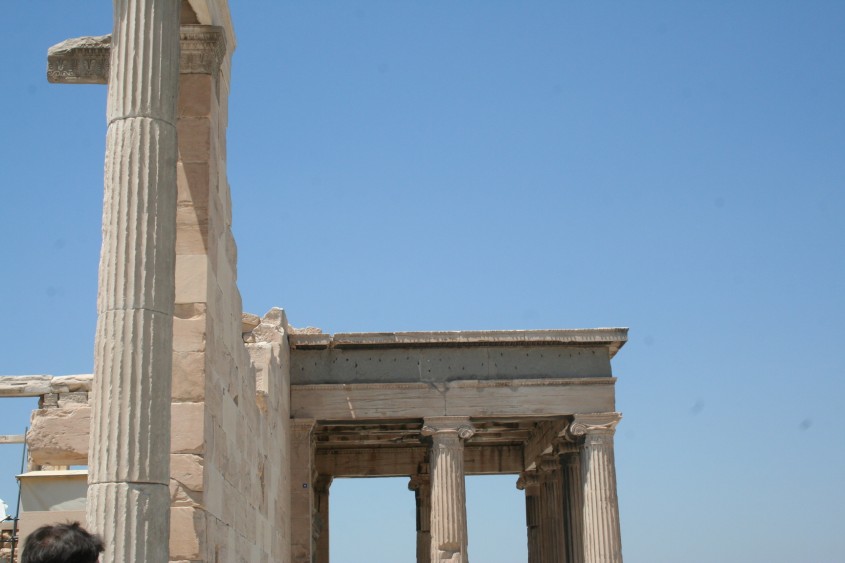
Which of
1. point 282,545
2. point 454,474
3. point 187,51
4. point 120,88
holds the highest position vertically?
point 187,51

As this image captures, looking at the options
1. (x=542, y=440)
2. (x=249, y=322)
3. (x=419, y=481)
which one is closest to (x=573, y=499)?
(x=542, y=440)

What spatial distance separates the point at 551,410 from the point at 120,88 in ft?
41.6

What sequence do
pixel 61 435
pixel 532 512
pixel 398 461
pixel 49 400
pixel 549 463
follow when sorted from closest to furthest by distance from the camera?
pixel 61 435 → pixel 49 400 → pixel 549 463 → pixel 532 512 → pixel 398 461

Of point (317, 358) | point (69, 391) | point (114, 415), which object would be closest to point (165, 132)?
point (114, 415)

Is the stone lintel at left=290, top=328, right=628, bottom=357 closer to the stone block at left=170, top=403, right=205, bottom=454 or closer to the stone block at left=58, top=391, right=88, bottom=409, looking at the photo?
the stone block at left=58, top=391, right=88, bottom=409

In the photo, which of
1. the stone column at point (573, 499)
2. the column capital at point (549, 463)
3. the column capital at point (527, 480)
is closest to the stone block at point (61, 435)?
the stone column at point (573, 499)

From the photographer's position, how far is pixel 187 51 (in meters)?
9.52

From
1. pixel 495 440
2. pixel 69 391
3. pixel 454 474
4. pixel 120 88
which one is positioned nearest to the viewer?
pixel 120 88

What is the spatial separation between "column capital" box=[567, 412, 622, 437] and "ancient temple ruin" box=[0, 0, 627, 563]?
2 cm

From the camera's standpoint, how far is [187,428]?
861cm

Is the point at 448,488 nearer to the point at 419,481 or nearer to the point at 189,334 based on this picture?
the point at 419,481

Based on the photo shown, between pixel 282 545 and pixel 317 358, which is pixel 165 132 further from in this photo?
pixel 317 358

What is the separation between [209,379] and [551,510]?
1492 centimetres

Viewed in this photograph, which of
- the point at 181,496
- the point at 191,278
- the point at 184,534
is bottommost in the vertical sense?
the point at 184,534
